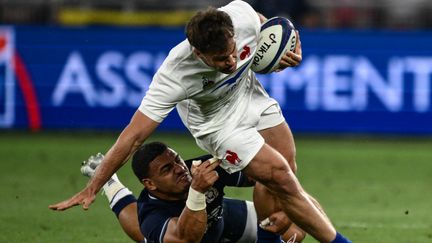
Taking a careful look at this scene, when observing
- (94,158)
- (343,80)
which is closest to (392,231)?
(94,158)

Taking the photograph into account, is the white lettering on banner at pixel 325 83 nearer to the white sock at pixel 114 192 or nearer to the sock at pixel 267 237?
the white sock at pixel 114 192

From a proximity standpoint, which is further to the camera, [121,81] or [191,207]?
[121,81]

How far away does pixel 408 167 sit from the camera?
14258 millimetres

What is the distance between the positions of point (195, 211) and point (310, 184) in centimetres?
529

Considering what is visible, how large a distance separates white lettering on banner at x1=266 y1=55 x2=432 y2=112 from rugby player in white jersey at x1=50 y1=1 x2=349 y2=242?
27.5ft

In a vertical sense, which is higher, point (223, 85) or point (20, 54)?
point (223, 85)

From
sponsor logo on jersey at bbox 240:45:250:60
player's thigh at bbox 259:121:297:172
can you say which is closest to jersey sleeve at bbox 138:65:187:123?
sponsor logo on jersey at bbox 240:45:250:60

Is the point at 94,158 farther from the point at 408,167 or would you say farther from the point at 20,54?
the point at 20,54

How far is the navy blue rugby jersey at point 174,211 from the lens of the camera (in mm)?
7867

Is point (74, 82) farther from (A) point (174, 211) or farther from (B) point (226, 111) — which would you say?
(B) point (226, 111)

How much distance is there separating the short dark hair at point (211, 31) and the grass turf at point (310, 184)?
2563 millimetres

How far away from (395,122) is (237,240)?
8435 millimetres

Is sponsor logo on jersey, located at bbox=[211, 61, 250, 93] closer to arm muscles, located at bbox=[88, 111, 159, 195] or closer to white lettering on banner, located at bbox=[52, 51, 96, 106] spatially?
arm muscles, located at bbox=[88, 111, 159, 195]

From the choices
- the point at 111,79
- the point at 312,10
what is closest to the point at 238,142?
the point at 111,79
